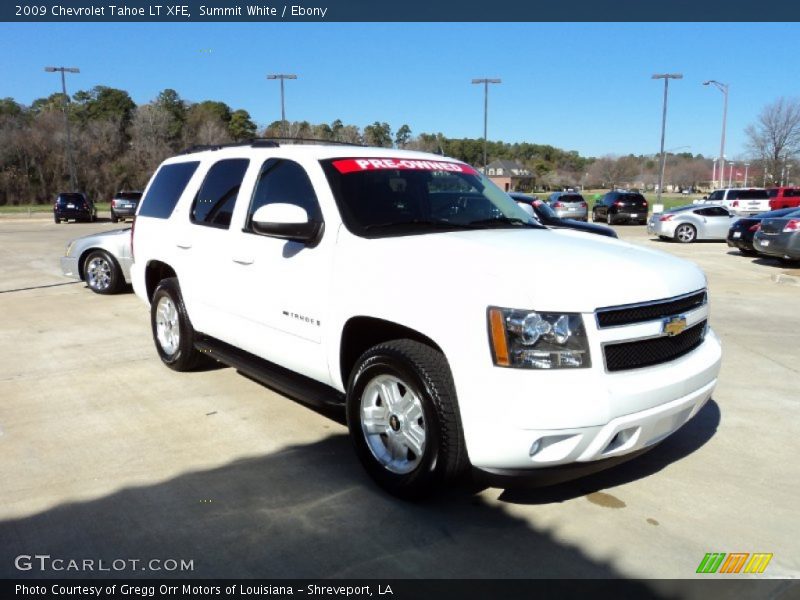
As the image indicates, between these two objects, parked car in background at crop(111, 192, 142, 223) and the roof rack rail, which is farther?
parked car in background at crop(111, 192, 142, 223)

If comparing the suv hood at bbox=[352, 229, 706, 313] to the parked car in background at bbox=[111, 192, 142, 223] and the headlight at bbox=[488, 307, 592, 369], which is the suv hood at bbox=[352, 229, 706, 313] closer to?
the headlight at bbox=[488, 307, 592, 369]

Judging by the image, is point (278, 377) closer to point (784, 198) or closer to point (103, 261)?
point (103, 261)

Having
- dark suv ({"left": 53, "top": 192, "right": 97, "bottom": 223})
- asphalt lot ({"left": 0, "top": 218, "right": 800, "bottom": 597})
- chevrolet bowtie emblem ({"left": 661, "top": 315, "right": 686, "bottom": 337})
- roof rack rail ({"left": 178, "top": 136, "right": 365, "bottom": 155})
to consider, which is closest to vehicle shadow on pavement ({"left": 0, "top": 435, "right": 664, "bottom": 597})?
asphalt lot ({"left": 0, "top": 218, "right": 800, "bottom": 597})

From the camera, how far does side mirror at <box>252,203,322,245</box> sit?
3.81m

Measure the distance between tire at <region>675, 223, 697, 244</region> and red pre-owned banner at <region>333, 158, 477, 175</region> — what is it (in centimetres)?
1885

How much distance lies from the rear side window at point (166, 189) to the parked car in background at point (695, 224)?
1907cm

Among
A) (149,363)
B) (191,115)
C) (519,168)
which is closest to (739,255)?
(149,363)

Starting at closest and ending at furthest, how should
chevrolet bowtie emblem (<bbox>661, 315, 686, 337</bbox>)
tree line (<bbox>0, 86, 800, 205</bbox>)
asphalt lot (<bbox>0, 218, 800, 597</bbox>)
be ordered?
asphalt lot (<bbox>0, 218, 800, 597</bbox>) < chevrolet bowtie emblem (<bbox>661, 315, 686, 337</bbox>) < tree line (<bbox>0, 86, 800, 205</bbox>)

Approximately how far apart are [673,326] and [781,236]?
12.5 meters

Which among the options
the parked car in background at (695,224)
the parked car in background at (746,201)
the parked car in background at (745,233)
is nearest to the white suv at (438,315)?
the parked car in background at (745,233)

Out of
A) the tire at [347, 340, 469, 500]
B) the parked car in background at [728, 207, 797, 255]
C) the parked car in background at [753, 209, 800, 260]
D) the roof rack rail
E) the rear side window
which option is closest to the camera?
the tire at [347, 340, 469, 500]

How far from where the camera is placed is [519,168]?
13838 centimetres

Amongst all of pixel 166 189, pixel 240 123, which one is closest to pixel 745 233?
pixel 166 189

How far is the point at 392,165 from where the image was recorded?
4.43 metres
